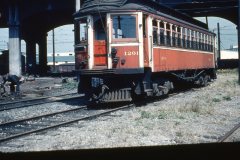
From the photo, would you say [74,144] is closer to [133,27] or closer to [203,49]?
[133,27]

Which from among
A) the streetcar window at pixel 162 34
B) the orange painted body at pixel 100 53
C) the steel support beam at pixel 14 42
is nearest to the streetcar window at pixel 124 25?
the orange painted body at pixel 100 53

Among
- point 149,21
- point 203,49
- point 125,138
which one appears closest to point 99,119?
point 125,138

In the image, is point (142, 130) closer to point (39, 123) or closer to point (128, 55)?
point (39, 123)

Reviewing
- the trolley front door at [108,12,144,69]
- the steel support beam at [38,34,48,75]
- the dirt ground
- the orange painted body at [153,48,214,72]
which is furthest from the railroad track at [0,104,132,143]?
the steel support beam at [38,34,48,75]

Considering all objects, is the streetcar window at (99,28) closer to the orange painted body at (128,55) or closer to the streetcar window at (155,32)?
the orange painted body at (128,55)

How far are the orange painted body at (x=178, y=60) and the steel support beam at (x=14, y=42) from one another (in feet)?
51.6

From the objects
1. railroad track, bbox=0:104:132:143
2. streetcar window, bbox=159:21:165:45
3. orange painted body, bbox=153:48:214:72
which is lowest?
railroad track, bbox=0:104:132:143

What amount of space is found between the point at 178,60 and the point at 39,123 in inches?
309

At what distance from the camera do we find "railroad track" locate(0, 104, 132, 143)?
326 inches

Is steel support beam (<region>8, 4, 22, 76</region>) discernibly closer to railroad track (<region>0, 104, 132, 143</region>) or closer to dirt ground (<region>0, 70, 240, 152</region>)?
railroad track (<region>0, 104, 132, 143</region>)

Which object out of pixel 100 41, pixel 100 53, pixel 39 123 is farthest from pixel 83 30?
pixel 39 123

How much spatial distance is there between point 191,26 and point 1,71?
99.1 feet

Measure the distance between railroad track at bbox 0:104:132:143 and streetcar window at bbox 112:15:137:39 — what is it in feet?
8.25

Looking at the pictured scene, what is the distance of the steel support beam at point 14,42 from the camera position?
28922 millimetres
